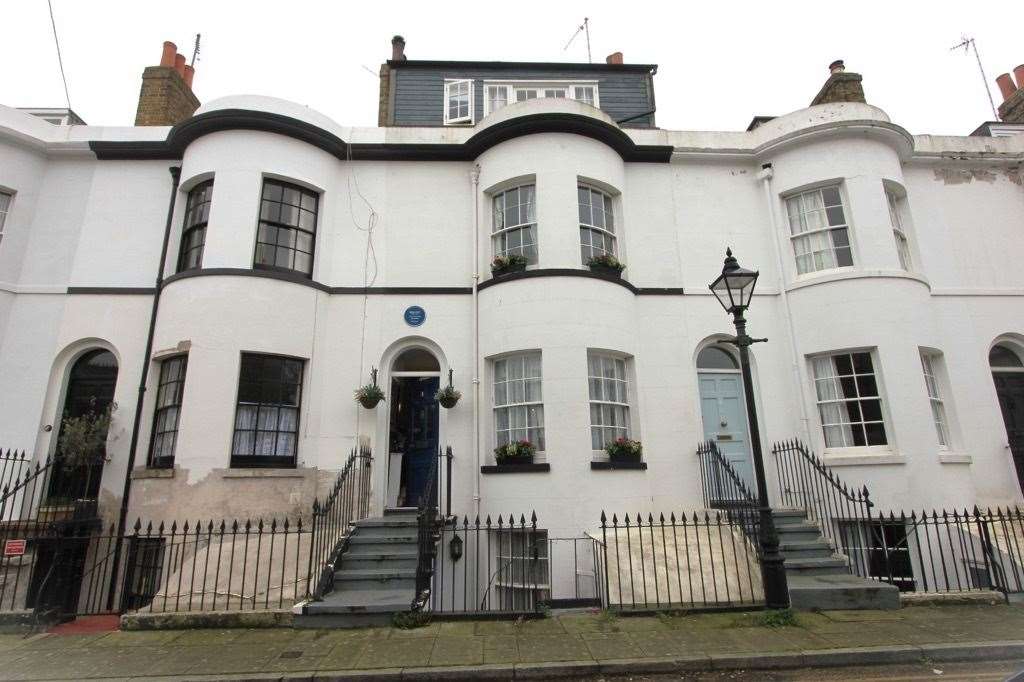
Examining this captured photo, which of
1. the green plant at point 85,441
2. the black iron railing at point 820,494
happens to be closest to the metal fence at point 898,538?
the black iron railing at point 820,494

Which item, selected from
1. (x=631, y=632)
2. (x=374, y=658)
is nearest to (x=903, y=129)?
(x=631, y=632)

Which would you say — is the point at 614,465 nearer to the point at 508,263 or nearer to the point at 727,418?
the point at 727,418

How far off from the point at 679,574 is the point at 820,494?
4.04 meters

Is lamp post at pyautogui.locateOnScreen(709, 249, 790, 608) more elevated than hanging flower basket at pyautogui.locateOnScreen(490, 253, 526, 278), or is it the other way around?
hanging flower basket at pyautogui.locateOnScreen(490, 253, 526, 278)

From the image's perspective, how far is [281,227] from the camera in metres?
10.4

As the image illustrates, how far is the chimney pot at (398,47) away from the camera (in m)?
14.5

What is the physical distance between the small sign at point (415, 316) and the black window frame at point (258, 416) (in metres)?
2.10

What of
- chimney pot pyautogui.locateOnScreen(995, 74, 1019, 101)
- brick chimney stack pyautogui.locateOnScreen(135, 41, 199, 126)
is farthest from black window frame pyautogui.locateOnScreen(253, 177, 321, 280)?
chimney pot pyautogui.locateOnScreen(995, 74, 1019, 101)

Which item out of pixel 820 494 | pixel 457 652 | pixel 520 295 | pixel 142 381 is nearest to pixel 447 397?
pixel 520 295

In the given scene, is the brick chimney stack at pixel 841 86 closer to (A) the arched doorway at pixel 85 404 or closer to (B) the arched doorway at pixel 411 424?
(B) the arched doorway at pixel 411 424

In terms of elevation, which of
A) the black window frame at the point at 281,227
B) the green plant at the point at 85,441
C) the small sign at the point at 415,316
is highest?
the black window frame at the point at 281,227

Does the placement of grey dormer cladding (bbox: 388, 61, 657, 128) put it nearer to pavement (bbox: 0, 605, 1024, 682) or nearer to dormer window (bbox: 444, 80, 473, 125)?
dormer window (bbox: 444, 80, 473, 125)

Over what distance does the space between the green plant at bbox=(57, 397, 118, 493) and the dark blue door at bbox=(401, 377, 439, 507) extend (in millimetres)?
5285

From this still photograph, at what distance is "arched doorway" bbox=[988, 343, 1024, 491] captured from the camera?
1063 cm
